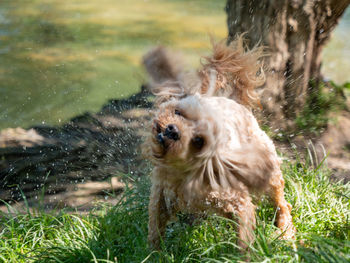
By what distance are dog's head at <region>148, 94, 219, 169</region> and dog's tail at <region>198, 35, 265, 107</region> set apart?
825mm

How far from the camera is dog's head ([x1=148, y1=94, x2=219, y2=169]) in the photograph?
9.63 feet

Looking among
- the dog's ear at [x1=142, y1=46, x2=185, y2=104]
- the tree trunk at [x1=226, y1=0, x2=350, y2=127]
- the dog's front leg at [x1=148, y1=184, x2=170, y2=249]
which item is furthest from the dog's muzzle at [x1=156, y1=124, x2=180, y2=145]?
the tree trunk at [x1=226, y1=0, x2=350, y2=127]

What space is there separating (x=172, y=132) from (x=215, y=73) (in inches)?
48.8

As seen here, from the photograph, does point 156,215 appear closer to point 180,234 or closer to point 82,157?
point 180,234

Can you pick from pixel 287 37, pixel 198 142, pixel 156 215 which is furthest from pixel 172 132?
pixel 287 37

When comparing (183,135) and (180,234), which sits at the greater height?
(183,135)

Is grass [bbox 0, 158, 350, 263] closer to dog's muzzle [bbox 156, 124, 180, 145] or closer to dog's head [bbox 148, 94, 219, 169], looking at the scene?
dog's head [bbox 148, 94, 219, 169]

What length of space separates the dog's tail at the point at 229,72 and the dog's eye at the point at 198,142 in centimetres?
95

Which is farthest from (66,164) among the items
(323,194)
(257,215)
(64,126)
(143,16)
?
(143,16)

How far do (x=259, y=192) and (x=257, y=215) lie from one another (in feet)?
2.46

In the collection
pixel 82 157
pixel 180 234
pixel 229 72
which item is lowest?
pixel 82 157

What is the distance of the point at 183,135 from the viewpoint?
293 centimetres

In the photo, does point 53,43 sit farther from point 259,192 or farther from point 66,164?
point 259,192

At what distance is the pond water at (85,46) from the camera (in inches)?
339
